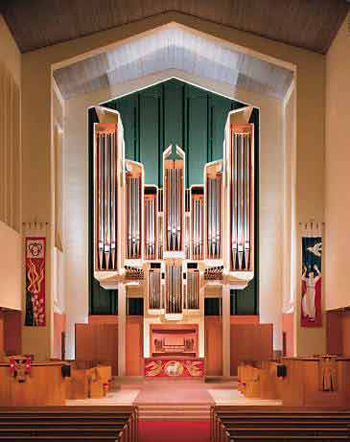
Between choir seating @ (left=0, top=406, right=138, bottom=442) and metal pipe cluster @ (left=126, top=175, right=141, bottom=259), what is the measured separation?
742 centimetres

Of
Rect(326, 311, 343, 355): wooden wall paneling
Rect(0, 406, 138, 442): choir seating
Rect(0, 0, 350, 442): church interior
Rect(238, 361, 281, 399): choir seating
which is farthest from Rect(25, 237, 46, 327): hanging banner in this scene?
Rect(0, 406, 138, 442): choir seating

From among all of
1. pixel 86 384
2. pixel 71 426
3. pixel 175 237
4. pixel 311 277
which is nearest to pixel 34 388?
pixel 86 384

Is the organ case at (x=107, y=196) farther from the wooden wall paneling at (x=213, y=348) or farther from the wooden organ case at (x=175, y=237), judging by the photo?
the wooden wall paneling at (x=213, y=348)

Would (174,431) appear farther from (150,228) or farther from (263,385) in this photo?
(150,228)

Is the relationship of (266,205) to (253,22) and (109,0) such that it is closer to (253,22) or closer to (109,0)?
(253,22)

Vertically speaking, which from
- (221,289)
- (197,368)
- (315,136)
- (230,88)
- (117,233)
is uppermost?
(230,88)

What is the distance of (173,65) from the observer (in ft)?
52.6

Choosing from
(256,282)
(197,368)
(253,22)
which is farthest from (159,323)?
(253,22)

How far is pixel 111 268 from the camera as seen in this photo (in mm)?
14680

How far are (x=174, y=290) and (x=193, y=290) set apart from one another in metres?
0.35

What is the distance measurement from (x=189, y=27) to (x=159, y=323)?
5208mm

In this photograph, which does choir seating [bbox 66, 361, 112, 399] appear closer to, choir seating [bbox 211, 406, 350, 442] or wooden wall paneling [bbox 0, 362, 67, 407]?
wooden wall paneling [bbox 0, 362, 67, 407]

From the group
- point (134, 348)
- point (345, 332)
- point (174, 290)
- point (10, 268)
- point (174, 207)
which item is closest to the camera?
point (10, 268)

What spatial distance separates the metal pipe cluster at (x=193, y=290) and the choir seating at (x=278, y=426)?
738 centimetres
